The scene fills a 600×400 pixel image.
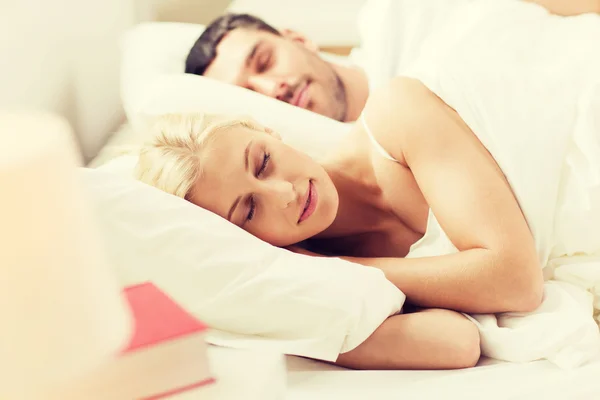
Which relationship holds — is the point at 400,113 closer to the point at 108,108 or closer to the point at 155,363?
the point at 155,363

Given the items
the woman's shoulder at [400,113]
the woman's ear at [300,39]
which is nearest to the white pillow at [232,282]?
the woman's shoulder at [400,113]

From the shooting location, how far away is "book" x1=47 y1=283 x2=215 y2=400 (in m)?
0.49

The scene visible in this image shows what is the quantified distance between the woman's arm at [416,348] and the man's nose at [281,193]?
218mm

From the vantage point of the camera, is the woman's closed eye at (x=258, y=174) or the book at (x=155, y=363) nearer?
the book at (x=155, y=363)

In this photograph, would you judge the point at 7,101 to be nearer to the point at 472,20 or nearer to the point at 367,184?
the point at 367,184

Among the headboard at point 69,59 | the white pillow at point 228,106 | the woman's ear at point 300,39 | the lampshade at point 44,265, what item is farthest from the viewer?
the woman's ear at point 300,39

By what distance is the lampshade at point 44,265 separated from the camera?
36cm

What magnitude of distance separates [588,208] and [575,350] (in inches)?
9.6

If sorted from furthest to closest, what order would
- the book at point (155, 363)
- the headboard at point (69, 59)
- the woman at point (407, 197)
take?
the headboard at point (69, 59) < the woman at point (407, 197) < the book at point (155, 363)

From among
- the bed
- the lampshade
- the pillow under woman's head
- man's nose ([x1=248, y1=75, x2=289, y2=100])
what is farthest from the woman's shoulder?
the lampshade

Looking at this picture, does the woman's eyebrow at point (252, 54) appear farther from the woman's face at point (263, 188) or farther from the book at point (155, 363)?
the book at point (155, 363)

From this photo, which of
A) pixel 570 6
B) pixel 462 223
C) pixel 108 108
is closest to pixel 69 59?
pixel 108 108

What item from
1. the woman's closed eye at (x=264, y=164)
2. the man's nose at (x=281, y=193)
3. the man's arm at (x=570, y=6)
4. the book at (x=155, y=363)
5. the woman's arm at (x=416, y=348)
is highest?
the man's arm at (x=570, y=6)

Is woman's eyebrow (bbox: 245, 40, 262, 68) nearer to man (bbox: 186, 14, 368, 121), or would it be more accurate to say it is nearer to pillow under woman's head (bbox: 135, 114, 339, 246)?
man (bbox: 186, 14, 368, 121)
